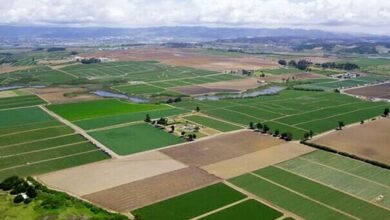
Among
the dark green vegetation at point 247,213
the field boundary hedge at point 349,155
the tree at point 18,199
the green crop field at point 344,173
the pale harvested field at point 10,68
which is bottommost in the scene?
the pale harvested field at point 10,68

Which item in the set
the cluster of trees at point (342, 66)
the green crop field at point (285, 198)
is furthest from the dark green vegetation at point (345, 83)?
the green crop field at point (285, 198)

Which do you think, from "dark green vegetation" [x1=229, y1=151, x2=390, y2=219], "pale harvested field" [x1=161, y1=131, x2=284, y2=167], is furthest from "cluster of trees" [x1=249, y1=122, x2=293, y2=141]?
"dark green vegetation" [x1=229, y1=151, x2=390, y2=219]

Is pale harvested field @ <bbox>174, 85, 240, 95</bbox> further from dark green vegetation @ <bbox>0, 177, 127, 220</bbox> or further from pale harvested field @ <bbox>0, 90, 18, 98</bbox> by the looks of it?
dark green vegetation @ <bbox>0, 177, 127, 220</bbox>

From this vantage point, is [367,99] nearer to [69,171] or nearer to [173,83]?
[173,83]

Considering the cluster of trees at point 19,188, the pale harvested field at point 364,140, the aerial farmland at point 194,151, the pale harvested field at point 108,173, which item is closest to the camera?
the cluster of trees at point 19,188

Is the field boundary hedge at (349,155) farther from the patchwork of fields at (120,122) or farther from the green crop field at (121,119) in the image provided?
the green crop field at (121,119)

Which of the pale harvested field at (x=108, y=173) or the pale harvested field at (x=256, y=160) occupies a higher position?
the pale harvested field at (x=256, y=160)
